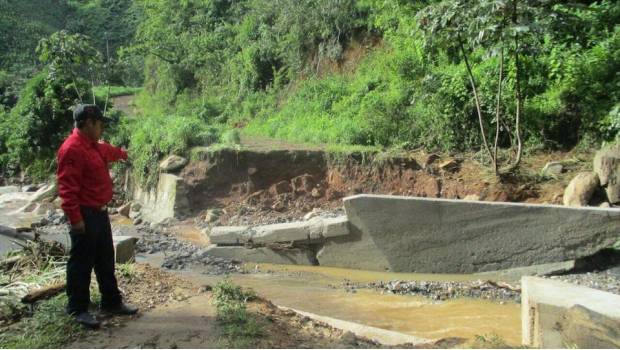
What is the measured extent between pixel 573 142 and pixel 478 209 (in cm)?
332

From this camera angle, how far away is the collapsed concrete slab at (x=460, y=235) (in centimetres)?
746

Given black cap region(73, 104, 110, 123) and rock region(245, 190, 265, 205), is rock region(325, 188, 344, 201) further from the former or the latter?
black cap region(73, 104, 110, 123)

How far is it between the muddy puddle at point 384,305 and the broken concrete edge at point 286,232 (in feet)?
1.87

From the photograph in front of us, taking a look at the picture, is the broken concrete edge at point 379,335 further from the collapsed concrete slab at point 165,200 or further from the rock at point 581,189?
the collapsed concrete slab at point 165,200

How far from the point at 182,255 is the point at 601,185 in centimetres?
663

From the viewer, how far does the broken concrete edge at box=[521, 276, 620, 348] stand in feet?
14.8

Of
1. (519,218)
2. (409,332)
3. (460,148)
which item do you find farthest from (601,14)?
(409,332)

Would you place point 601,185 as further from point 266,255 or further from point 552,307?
point 266,255

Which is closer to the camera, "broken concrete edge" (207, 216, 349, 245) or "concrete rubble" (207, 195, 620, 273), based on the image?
"concrete rubble" (207, 195, 620, 273)

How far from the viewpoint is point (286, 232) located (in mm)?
8953

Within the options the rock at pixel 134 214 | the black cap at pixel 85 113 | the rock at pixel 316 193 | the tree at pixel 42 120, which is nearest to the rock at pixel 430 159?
the rock at pixel 316 193

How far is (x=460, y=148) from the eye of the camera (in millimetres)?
10969

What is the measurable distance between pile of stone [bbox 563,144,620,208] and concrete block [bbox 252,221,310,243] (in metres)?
4.00

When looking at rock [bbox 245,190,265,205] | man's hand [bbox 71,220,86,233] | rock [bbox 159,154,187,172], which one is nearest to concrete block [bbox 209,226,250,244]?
rock [bbox 245,190,265,205]
